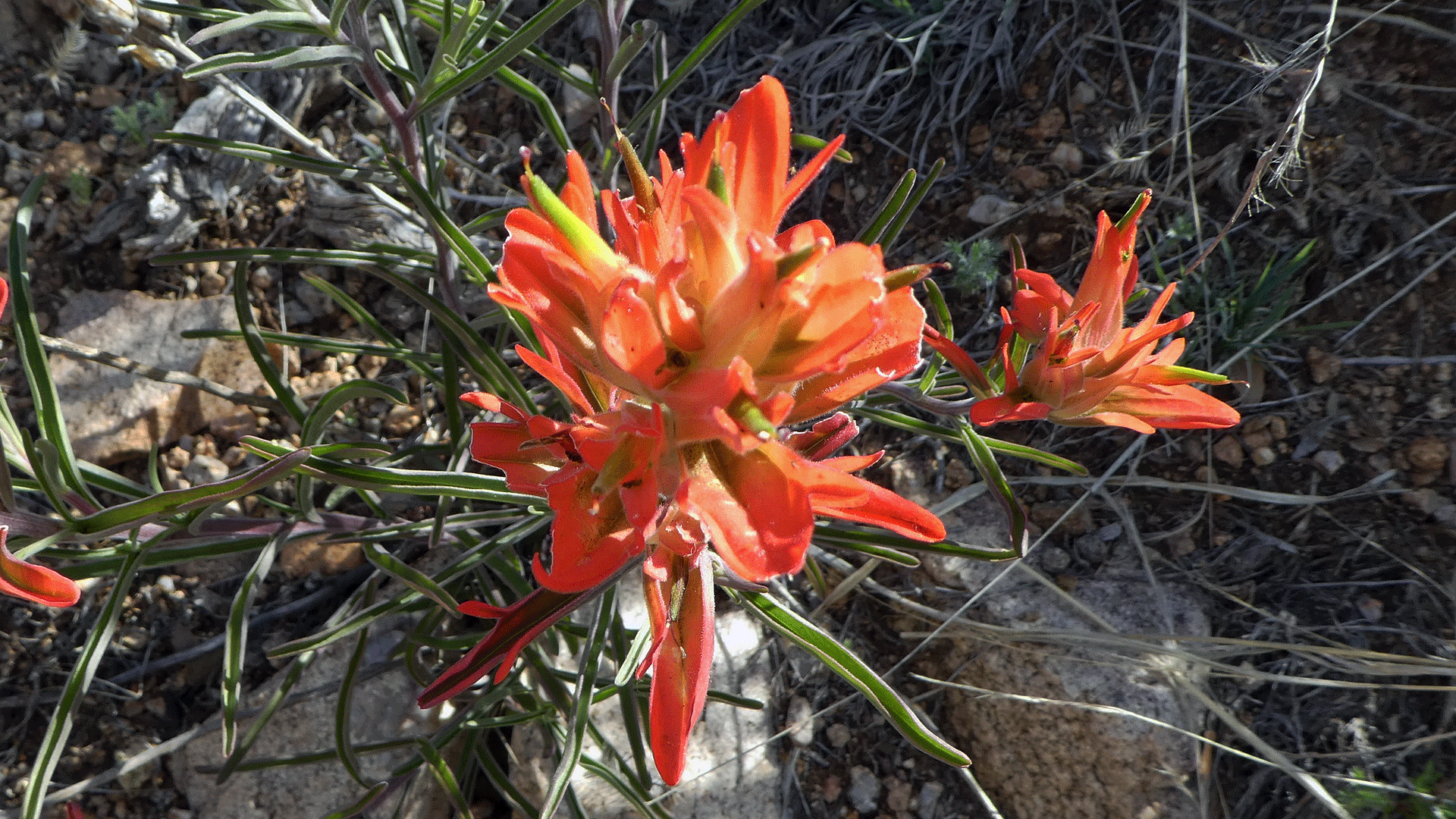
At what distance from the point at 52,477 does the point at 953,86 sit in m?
2.10

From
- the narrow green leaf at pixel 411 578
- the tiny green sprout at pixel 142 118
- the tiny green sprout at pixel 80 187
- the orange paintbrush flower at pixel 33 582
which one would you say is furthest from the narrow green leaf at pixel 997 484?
the tiny green sprout at pixel 80 187

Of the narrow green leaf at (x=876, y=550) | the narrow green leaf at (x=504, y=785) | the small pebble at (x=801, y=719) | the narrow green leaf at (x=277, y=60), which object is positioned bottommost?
the small pebble at (x=801, y=719)

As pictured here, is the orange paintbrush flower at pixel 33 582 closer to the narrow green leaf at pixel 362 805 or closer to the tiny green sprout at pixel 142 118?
the narrow green leaf at pixel 362 805

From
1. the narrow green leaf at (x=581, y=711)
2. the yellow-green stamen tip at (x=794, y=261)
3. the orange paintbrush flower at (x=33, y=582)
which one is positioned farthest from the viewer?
the narrow green leaf at (x=581, y=711)

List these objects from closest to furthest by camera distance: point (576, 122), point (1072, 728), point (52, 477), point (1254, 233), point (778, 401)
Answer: point (778, 401) < point (52, 477) < point (1072, 728) < point (1254, 233) < point (576, 122)

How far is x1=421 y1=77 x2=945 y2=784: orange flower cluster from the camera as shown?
0.71 metres

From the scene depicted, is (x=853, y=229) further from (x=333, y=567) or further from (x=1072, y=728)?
(x=333, y=567)

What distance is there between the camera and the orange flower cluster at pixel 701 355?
0.71 metres

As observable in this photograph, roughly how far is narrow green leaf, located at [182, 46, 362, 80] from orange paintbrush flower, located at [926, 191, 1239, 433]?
107cm

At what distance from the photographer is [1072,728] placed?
1852 millimetres

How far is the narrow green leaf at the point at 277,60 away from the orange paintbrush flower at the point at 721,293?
2.29 ft

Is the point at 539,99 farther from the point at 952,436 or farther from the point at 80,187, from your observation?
the point at 80,187

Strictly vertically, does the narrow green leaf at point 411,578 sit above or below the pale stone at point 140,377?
below

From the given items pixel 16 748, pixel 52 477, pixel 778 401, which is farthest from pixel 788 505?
pixel 16 748
